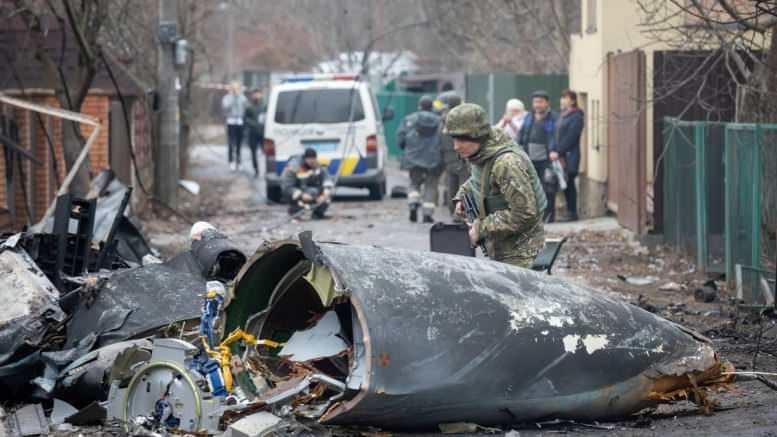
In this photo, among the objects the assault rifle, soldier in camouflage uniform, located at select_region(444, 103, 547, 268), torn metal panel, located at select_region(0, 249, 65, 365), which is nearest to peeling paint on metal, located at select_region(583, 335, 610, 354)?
soldier in camouflage uniform, located at select_region(444, 103, 547, 268)

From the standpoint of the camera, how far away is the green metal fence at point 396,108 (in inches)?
1375

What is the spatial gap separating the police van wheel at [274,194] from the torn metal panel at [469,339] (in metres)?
16.3

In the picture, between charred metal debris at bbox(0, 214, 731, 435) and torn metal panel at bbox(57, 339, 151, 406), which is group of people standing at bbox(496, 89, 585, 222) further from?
charred metal debris at bbox(0, 214, 731, 435)

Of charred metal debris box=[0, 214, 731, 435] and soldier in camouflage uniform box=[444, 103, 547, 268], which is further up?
soldier in camouflage uniform box=[444, 103, 547, 268]

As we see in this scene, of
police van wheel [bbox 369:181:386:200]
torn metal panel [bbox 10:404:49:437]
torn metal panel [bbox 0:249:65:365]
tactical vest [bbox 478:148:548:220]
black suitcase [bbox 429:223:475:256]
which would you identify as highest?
tactical vest [bbox 478:148:548:220]

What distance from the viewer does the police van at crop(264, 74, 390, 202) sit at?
23.2 meters

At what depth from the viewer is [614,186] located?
61.7 feet

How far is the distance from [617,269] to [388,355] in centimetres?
851

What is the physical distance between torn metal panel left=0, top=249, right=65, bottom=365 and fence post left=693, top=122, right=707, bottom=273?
7.14 meters

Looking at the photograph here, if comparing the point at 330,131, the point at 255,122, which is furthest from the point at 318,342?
the point at 255,122

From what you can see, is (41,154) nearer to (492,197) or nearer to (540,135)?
(540,135)

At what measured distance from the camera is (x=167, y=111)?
19.4m

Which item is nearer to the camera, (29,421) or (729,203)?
(29,421)

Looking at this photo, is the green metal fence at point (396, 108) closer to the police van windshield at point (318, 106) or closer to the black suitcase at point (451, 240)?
the police van windshield at point (318, 106)
